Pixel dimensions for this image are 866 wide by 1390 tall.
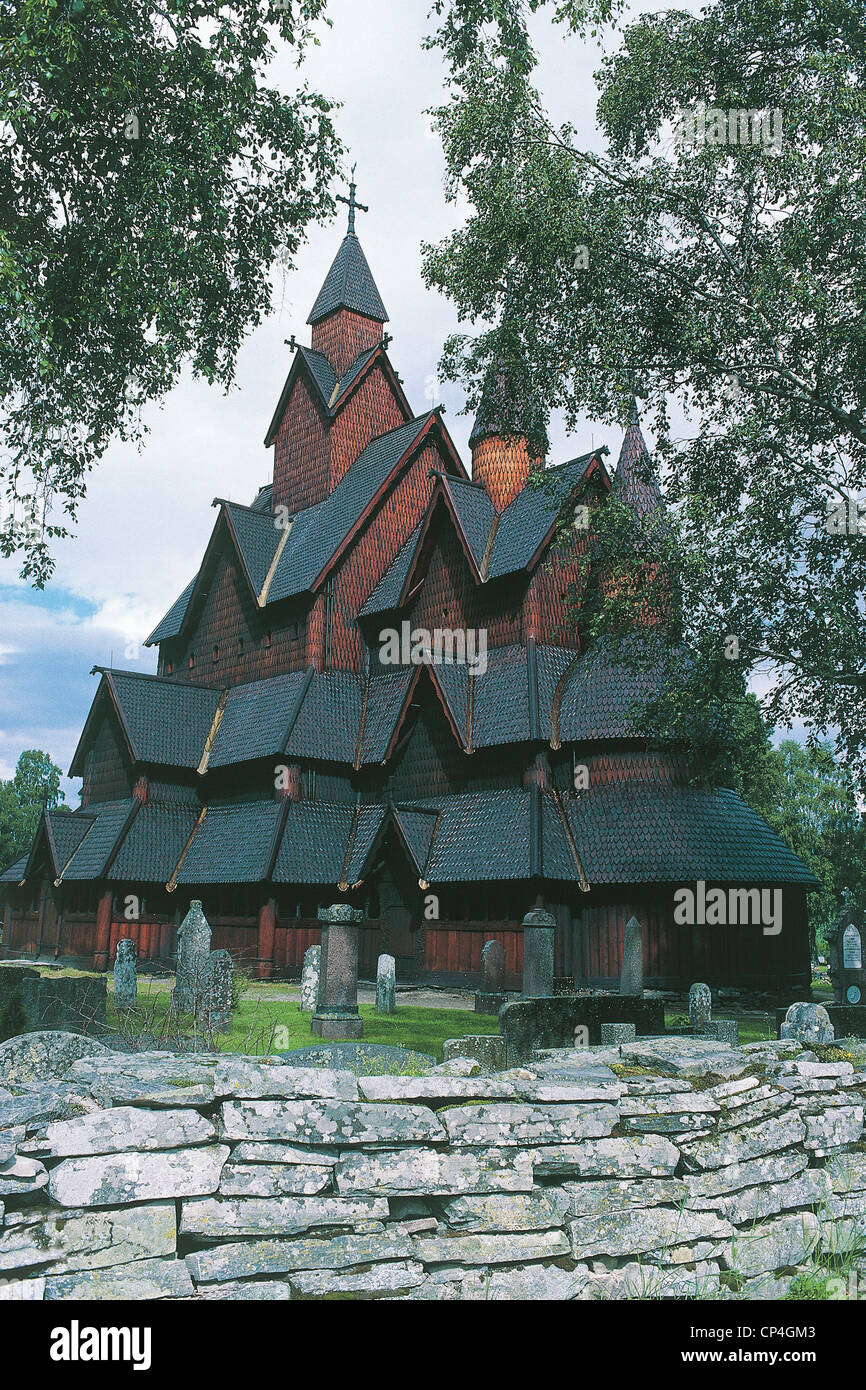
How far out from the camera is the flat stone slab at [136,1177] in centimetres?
439

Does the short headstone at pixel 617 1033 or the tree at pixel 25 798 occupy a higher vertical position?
the tree at pixel 25 798

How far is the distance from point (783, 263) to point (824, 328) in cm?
109

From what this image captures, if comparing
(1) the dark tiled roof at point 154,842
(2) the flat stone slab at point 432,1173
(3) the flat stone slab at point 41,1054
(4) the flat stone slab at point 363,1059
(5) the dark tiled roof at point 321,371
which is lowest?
(2) the flat stone slab at point 432,1173

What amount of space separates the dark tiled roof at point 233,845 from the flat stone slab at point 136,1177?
21.9m

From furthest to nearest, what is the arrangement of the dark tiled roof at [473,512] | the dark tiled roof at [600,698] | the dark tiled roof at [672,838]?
1. the dark tiled roof at [473,512]
2. the dark tiled roof at [600,698]
3. the dark tiled roof at [672,838]

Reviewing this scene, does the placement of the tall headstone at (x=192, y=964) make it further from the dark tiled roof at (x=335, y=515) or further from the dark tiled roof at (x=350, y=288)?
the dark tiled roof at (x=350, y=288)

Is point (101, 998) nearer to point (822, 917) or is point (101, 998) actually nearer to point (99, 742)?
point (99, 742)

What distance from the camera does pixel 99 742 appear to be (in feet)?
109

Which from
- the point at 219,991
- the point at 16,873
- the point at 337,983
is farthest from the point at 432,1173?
the point at 16,873

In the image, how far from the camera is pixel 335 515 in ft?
107

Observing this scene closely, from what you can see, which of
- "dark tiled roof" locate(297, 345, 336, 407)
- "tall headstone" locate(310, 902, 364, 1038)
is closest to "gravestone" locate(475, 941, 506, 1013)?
"tall headstone" locate(310, 902, 364, 1038)

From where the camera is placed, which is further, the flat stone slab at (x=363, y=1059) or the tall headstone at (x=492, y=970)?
the tall headstone at (x=492, y=970)

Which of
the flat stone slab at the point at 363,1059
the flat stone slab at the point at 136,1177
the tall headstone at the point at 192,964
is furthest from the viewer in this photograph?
the tall headstone at the point at 192,964

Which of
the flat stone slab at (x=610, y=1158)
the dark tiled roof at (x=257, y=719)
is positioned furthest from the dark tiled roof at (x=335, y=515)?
the flat stone slab at (x=610, y=1158)
